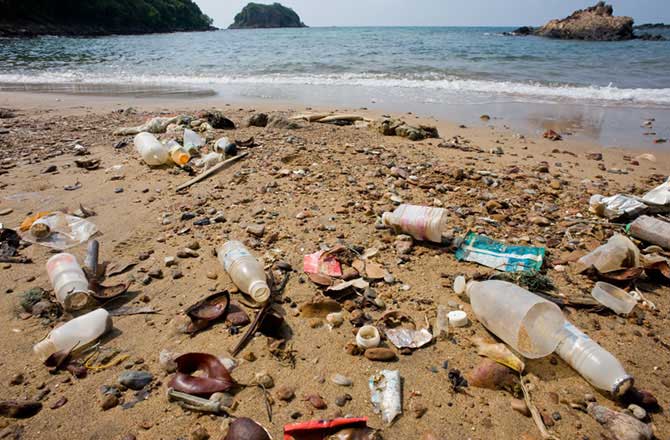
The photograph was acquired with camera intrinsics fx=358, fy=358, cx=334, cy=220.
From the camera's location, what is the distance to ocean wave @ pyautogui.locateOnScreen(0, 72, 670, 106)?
8.88m

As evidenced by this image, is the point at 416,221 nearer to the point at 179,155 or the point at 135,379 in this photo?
the point at 135,379

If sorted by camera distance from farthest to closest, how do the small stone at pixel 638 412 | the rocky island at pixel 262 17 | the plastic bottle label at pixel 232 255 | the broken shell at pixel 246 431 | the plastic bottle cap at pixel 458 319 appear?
the rocky island at pixel 262 17, the plastic bottle label at pixel 232 255, the plastic bottle cap at pixel 458 319, the small stone at pixel 638 412, the broken shell at pixel 246 431

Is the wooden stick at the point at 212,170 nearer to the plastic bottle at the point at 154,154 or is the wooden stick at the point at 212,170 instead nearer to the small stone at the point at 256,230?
the plastic bottle at the point at 154,154

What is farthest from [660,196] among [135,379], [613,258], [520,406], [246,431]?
[135,379]

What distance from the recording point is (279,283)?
2.29m

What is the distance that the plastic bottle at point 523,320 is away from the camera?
1.75 metres

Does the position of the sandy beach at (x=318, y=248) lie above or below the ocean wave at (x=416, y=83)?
below

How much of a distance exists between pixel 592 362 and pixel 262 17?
123 metres

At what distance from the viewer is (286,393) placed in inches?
62.4

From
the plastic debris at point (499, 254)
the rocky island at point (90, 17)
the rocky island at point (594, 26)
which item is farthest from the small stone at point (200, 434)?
the rocky island at point (594, 26)

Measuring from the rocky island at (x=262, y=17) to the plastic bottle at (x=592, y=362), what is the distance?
400 ft

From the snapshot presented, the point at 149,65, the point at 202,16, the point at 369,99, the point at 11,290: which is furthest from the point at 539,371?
the point at 202,16

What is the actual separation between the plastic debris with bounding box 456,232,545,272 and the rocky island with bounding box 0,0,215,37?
146 ft

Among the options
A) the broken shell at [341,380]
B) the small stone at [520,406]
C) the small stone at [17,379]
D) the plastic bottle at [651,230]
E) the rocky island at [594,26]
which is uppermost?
the rocky island at [594,26]
